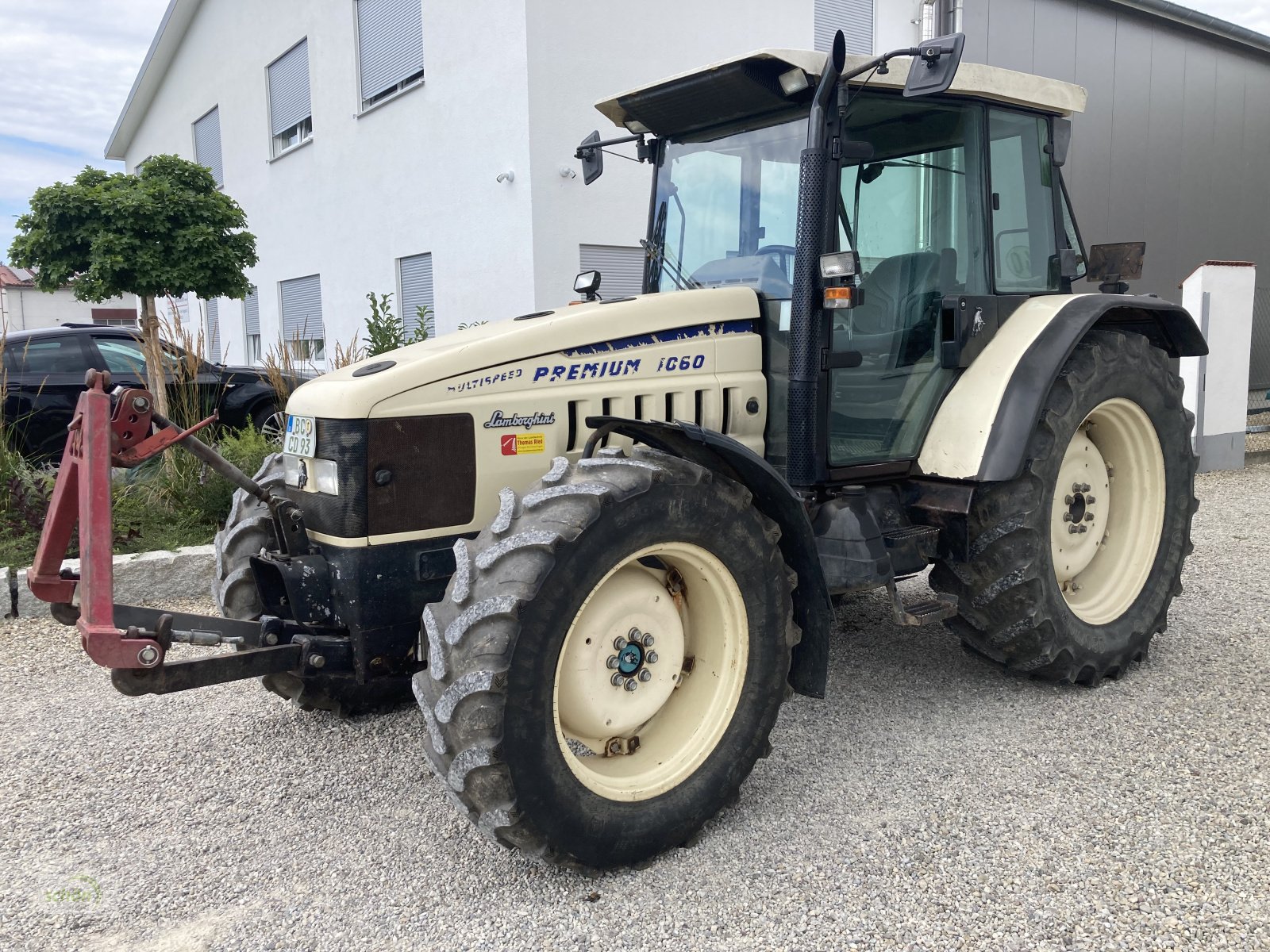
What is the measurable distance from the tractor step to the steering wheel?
1161 mm

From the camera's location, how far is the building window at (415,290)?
1096cm

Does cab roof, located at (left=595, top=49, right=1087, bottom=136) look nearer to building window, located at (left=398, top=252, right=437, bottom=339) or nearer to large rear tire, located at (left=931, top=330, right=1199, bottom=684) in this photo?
large rear tire, located at (left=931, top=330, right=1199, bottom=684)

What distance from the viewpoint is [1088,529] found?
409cm

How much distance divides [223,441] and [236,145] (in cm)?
1257

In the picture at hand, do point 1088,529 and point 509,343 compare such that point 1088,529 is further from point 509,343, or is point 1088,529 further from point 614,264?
point 614,264

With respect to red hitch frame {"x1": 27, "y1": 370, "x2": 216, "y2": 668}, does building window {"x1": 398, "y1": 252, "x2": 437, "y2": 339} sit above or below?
above

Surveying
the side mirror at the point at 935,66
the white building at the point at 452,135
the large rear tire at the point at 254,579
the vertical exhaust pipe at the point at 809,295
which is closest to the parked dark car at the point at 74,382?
the white building at the point at 452,135

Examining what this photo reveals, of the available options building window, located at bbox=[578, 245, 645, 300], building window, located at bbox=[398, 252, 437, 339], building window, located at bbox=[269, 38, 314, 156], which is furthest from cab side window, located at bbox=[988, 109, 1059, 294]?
building window, located at bbox=[269, 38, 314, 156]

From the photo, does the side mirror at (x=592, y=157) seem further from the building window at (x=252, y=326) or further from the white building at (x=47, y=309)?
the white building at (x=47, y=309)

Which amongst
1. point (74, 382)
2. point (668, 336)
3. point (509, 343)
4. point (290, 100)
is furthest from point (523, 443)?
point (290, 100)

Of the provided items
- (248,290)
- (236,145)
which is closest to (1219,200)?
(248,290)

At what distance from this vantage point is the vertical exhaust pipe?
3.18m

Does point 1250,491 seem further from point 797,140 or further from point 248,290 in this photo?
point 248,290

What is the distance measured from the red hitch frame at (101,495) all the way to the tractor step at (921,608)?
2.33 metres
